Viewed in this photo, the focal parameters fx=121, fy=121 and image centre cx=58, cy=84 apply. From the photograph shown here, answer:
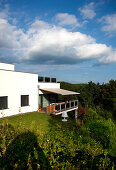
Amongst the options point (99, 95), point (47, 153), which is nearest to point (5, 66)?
point (47, 153)

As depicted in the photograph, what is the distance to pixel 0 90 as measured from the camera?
1225 cm

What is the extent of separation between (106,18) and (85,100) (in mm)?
17443

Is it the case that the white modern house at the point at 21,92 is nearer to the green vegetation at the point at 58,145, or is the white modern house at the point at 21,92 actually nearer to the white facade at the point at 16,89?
the white facade at the point at 16,89

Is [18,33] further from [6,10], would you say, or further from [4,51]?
[4,51]

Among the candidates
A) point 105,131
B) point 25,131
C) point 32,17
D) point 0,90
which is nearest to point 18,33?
point 32,17

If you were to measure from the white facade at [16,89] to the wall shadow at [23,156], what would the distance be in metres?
8.95

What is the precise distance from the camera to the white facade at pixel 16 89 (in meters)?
12.6

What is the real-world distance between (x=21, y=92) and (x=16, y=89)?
791mm

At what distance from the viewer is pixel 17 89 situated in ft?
45.5

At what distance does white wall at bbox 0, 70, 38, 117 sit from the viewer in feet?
41.6

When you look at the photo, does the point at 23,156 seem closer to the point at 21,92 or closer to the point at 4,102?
the point at 4,102

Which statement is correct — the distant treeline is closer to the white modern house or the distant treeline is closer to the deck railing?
the deck railing

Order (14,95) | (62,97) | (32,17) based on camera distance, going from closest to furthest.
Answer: (32,17) < (14,95) < (62,97)

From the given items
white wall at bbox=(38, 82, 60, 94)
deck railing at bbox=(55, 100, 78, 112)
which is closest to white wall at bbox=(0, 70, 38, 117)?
white wall at bbox=(38, 82, 60, 94)
